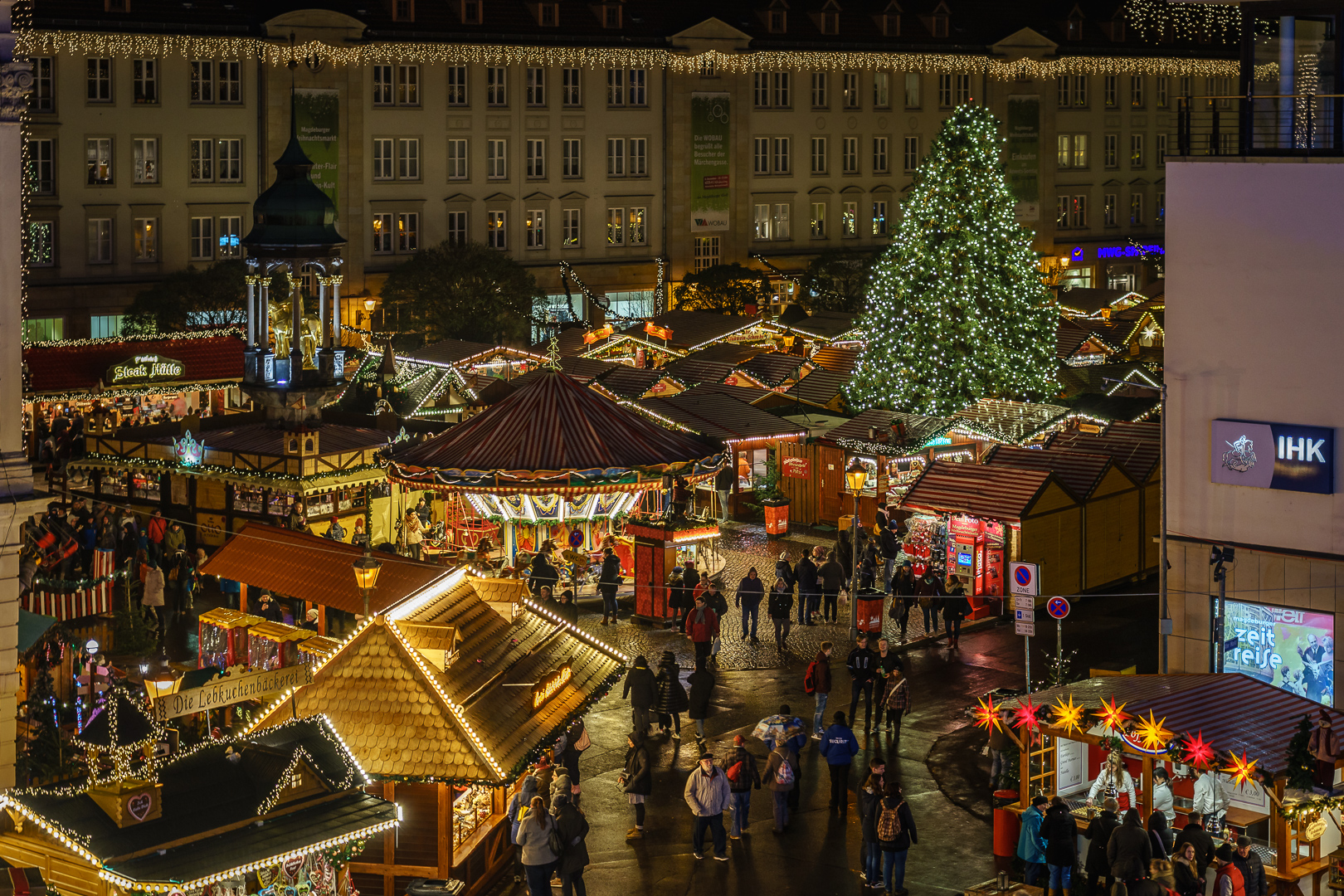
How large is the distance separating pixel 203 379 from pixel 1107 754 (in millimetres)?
36902

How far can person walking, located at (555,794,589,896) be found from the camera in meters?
17.8

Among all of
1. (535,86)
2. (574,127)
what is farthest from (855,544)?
(574,127)

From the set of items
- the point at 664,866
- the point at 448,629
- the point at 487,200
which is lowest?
the point at 664,866

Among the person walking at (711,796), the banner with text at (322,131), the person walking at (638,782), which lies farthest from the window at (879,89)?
the person walking at (711,796)

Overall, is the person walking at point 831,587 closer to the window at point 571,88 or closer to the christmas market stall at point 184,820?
the christmas market stall at point 184,820

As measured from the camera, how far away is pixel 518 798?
18969 mm

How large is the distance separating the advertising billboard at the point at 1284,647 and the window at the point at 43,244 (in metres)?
45.8

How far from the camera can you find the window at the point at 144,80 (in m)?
61.2

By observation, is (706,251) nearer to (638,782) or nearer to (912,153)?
(912,153)

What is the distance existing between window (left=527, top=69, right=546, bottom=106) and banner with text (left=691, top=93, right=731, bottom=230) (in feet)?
21.4

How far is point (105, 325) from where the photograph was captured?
201 feet

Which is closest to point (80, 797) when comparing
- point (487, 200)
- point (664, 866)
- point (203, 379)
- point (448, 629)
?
point (448, 629)

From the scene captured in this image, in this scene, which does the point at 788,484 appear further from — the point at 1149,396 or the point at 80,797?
the point at 80,797

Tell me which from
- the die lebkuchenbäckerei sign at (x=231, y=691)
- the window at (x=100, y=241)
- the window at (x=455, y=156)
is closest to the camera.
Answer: the die lebkuchenbäckerei sign at (x=231, y=691)
